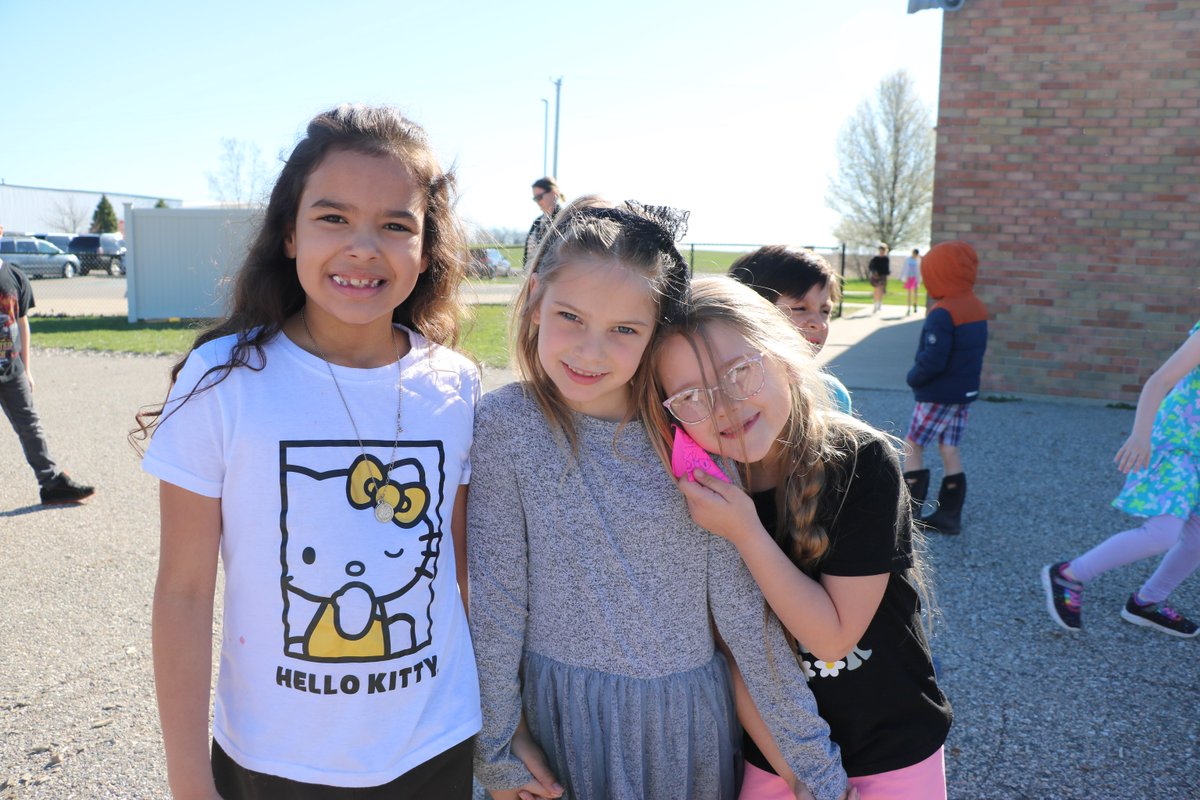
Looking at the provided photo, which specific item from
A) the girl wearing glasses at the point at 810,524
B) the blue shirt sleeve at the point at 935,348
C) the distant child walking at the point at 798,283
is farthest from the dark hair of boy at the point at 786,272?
the blue shirt sleeve at the point at 935,348

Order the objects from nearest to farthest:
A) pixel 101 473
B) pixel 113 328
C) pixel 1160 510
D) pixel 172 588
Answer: pixel 172 588 < pixel 1160 510 < pixel 101 473 < pixel 113 328

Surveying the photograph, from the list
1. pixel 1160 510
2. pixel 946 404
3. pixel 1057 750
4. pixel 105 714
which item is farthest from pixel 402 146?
pixel 946 404

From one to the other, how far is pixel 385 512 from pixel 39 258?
35533 mm

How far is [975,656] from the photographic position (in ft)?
11.5

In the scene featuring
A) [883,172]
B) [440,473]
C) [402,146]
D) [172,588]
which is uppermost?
[883,172]

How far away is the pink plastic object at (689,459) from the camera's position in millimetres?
1544

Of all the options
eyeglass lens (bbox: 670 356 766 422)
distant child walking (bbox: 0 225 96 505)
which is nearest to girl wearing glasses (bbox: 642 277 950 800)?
eyeglass lens (bbox: 670 356 766 422)

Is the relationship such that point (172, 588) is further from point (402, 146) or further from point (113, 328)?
point (113, 328)

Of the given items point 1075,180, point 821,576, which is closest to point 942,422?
point 821,576

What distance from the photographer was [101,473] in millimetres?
6246

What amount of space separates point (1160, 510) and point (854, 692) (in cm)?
255

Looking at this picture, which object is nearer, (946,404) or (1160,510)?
(1160,510)

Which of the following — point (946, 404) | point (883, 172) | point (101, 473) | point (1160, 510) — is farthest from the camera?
point (883, 172)

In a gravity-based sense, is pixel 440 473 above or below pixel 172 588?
above
